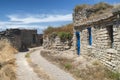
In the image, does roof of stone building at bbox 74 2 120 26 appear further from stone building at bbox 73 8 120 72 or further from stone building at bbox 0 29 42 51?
stone building at bbox 0 29 42 51

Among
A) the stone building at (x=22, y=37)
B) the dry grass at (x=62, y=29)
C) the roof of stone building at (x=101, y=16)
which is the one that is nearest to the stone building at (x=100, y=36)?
the roof of stone building at (x=101, y=16)

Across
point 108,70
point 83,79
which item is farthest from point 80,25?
point 83,79

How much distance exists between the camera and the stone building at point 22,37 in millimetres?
31288

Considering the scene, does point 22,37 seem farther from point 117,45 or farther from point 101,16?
point 117,45

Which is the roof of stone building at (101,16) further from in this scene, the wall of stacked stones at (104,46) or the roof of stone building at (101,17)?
the wall of stacked stones at (104,46)

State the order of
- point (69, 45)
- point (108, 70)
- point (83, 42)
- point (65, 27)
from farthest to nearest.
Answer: point (65, 27), point (69, 45), point (83, 42), point (108, 70)

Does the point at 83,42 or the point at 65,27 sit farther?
the point at 65,27

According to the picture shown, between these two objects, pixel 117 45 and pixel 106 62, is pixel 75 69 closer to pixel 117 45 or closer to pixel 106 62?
pixel 106 62

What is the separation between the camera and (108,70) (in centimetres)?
1352

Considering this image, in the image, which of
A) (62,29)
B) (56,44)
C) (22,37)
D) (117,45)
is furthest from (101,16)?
(22,37)

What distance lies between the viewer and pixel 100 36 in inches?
606

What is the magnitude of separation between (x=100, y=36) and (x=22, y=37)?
20.5 meters

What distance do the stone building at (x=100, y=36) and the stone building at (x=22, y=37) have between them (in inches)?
460

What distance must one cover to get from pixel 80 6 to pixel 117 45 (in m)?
8.87
